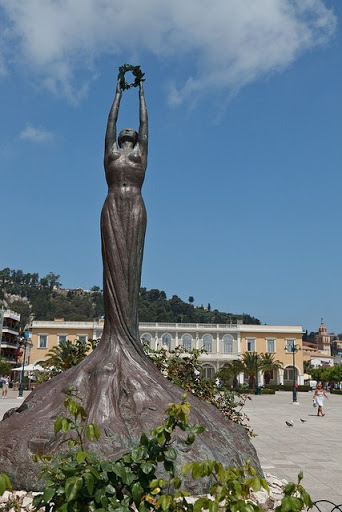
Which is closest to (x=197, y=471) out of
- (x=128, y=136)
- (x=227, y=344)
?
(x=128, y=136)

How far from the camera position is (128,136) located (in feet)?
21.0

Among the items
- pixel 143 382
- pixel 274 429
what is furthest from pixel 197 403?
pixel 274 429

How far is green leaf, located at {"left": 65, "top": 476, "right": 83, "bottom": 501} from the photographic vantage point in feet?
6.33

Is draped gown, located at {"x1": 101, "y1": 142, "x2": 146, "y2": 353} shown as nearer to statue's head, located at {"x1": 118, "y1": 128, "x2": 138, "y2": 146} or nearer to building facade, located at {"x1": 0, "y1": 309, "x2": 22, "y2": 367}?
statue's head, located at {"x1": 118, "y1": 128, "x2": 138, "y2": 146}

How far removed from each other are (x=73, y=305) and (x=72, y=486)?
134050 millimetres

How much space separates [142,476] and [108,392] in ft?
9.58

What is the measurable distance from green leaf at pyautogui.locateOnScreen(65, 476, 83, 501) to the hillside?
8393 cm

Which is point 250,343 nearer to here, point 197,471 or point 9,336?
point 9,336

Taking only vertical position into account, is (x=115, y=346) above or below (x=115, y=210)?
below

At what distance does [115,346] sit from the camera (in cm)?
552

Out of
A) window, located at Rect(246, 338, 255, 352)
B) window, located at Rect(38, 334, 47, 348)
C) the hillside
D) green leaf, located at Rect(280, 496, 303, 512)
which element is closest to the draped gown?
green leaf, located at Rect(280, 496, 303, 512)

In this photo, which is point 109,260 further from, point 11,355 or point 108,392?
point 11,355

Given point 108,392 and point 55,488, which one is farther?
Answer: point 108,392

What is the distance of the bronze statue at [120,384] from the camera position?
4.61 m
